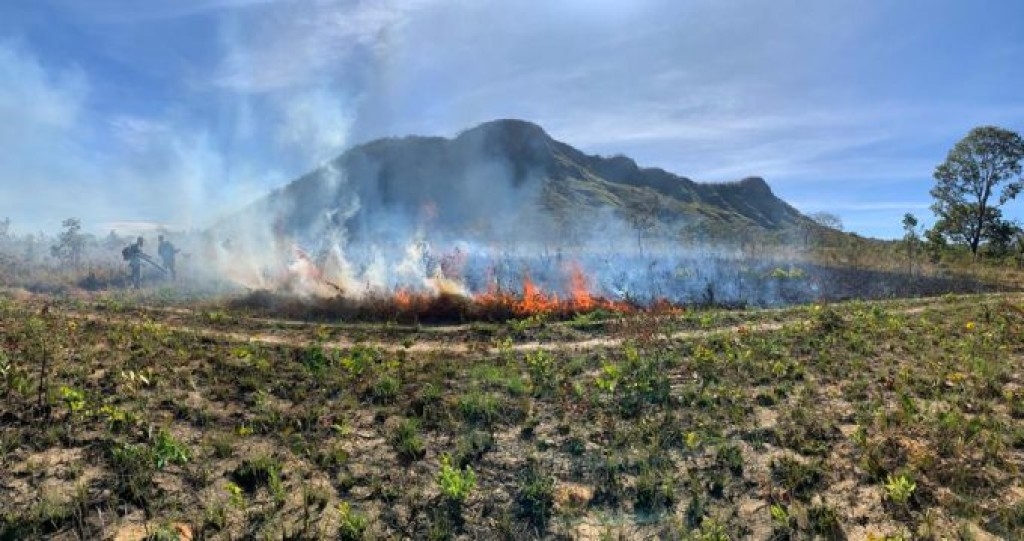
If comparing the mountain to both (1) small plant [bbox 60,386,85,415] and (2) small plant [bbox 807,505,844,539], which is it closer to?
(1) small plant [bbox 60,386,85,415]

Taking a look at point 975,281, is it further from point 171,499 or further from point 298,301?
point 171,499

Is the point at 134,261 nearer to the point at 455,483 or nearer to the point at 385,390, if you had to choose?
the point at 385,390

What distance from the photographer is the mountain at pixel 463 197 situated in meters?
135

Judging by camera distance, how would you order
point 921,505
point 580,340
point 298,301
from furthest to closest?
point 298,301, point 580,340, point 921,505

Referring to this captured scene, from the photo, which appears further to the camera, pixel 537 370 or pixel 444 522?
pixel 537 370

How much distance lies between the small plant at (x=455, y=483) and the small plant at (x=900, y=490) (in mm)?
5972

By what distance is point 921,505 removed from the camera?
8672mm

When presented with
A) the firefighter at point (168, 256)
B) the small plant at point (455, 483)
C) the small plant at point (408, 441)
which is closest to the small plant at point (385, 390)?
the small plant at point (408, 441)

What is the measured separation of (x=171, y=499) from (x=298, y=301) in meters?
22.5

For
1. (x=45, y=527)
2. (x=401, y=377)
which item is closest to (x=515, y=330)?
(x=401, y=377)

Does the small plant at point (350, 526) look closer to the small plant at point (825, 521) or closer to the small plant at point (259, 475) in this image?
the small plant at point (259, 475)

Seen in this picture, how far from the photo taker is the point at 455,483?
9.18 m

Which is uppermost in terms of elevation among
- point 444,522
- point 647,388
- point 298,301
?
point 298,301

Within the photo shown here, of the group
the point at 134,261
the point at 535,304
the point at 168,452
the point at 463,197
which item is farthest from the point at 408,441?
the point at 463,197
